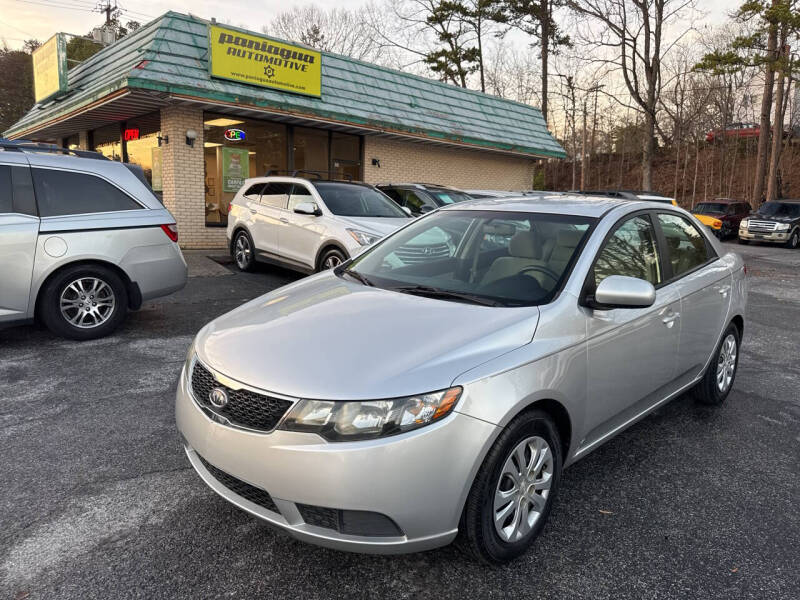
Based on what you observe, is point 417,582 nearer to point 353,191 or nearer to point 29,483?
point 29,483

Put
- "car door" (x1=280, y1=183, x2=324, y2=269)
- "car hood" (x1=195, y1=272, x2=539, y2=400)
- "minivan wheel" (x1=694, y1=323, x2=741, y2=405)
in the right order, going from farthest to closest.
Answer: "car door" (x1=280, y1=183, x2=324, y2=269) < "minivan wheel" (x1=694, y1=323, x2=741, y2=405) < "car hood" (x1=195, y1=272, x2=539, y2=400)

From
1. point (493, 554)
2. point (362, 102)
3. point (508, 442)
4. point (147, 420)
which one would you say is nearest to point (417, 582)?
point (493, 554)

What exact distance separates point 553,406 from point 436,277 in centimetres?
102

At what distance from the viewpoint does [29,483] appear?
3076 mm

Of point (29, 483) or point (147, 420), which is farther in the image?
point (147, 420)

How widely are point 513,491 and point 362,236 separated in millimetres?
5823

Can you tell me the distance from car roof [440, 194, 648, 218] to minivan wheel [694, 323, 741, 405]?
4.15 feet

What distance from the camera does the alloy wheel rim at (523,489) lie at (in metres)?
2.41

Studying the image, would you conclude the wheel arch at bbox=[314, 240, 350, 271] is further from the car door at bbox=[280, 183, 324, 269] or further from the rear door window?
the rear door window

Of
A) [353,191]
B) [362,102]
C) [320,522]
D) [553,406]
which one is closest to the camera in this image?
[320,522]

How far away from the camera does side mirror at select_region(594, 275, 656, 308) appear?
2738mm

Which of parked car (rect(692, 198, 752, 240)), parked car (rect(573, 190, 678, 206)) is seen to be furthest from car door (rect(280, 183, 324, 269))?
parked car (rect(692, 198, 752, 240))

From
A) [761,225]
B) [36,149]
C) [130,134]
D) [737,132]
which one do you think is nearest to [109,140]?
[130,134]

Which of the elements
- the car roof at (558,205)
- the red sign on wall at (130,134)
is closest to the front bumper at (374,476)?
the car roof at (558,205)
